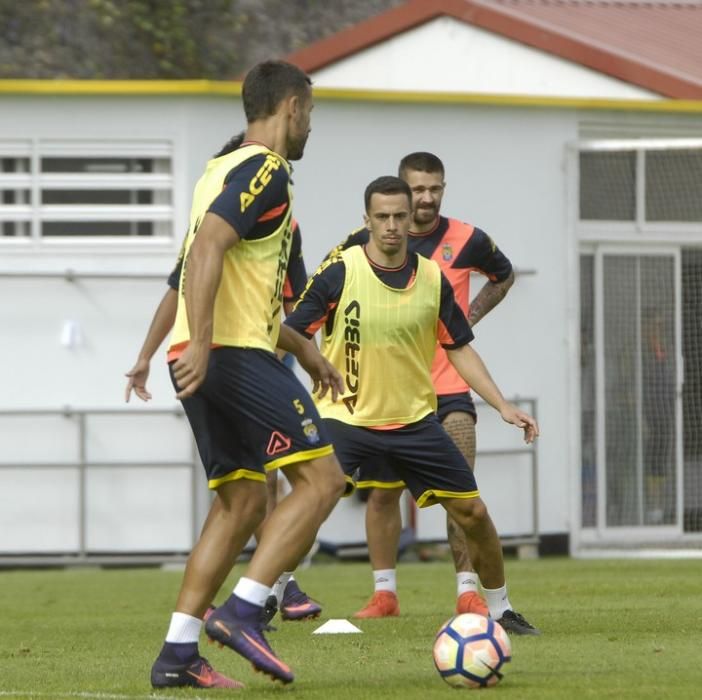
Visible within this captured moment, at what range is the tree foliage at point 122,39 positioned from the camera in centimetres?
2620

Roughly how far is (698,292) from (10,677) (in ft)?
35.3

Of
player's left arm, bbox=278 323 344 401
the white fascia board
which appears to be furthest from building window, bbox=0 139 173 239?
player's left arm, bbox=278 323 344 401

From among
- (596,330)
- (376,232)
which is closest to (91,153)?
(596,330)

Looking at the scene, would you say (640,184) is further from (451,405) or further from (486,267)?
(451,405)

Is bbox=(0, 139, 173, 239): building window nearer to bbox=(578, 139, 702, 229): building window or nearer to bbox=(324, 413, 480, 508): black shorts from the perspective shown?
bbox=(578, 139, 702, 229): building window

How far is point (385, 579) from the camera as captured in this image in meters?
10.1

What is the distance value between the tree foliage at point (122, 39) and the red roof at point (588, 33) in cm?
558

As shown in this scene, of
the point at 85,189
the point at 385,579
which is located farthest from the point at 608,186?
the point at 385,579

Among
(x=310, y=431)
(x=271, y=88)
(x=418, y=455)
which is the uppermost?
(x=271, y=88)

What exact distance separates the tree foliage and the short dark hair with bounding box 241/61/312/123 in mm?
19077

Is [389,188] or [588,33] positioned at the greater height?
[588,33]

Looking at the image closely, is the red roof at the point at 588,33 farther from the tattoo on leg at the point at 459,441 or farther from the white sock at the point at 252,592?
the white sock at the point at 252,592

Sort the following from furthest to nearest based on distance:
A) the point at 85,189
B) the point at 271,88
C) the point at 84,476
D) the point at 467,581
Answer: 1. the point at 85,189
2. the point at 84,476
3. the point at 467,581
4. the point at 271,88

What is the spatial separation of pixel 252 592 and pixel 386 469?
3.00 metres
